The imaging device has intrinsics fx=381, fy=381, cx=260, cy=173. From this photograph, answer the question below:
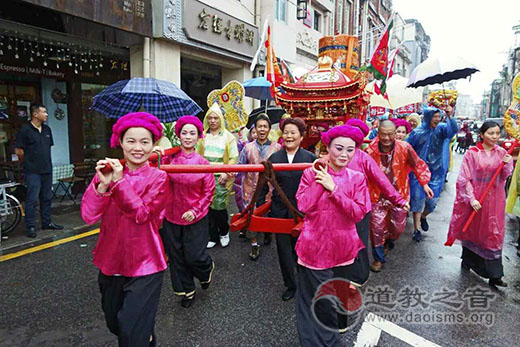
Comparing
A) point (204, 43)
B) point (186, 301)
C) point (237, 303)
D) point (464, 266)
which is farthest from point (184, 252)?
point (204, 43)

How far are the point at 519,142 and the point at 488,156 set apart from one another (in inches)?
22.6

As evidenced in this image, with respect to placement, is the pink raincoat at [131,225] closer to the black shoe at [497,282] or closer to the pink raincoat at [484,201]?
the pink raincoat at [484,201]

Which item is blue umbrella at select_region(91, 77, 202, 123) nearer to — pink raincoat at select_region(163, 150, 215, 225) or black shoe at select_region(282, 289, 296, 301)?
pink raincoat at select_region(163, 150, 215, 225)

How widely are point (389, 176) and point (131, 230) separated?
3.14 metres

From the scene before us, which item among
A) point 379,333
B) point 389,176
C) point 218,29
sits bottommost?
point 379,333

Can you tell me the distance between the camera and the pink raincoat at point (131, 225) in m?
2.21

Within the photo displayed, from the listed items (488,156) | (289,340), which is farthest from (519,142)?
(289,340)

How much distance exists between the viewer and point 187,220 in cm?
333

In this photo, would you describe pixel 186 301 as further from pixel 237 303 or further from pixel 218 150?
pixel 218 150

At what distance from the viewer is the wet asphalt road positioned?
296 centimetres

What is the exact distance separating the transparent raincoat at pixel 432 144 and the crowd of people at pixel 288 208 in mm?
21

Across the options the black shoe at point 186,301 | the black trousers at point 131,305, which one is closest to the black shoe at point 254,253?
the black shoe at point 186,301

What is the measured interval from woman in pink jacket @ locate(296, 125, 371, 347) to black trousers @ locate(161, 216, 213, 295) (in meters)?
1.18

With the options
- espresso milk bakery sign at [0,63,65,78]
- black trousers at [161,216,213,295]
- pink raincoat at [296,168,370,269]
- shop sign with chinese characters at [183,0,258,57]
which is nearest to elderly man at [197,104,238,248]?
black trousers at [161,216,213,295]
